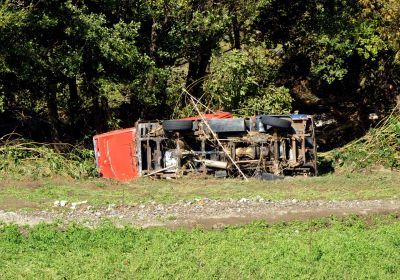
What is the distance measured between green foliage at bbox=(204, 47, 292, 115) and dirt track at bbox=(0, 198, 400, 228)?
7.03 m

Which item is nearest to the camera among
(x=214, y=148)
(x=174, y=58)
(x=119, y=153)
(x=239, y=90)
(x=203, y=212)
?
(x=203, y=212)

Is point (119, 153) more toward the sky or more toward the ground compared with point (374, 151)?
more toward the sky

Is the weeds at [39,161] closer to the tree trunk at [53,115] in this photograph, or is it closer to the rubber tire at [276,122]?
the tree trunk at [53,115]

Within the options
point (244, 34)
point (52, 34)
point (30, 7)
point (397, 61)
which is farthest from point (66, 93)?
point (397, 61)

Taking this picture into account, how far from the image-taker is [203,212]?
1237cm

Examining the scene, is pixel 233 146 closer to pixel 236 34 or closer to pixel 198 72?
pixel 198 72

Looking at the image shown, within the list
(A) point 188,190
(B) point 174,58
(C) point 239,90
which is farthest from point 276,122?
(B) point 174,58

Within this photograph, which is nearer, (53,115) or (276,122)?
(276,122)

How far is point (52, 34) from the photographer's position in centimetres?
1869

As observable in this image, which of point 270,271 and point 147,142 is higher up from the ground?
point 147,142

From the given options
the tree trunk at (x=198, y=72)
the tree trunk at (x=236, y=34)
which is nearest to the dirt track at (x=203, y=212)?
the tree trunk at (x=198, y=72)

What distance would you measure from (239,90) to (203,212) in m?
8.22

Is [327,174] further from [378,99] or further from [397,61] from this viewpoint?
[378,99]

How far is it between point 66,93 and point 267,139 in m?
7.43
